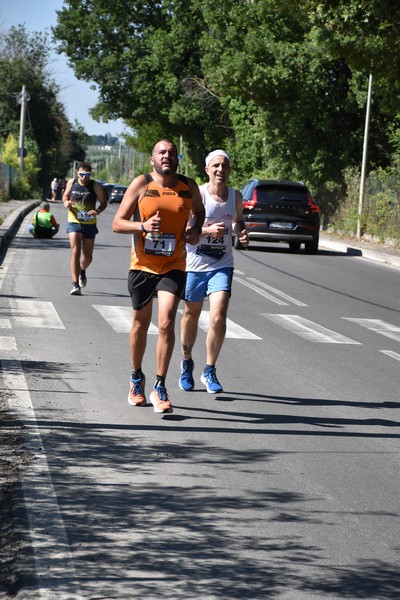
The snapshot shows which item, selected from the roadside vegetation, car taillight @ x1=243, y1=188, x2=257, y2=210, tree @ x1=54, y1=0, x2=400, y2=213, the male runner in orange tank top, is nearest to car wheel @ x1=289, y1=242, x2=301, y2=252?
car taillight @ x1=243, y1=188, x2=257, y2=210

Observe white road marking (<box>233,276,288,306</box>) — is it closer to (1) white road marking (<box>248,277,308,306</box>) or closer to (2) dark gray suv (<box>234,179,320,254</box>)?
(1) white road marking (<box>248,277,308,306</box>)

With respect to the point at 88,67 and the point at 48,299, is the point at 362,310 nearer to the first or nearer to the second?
the point at 48,299

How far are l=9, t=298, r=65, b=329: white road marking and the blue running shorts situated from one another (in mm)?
3463

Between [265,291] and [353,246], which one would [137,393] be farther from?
[353,246]

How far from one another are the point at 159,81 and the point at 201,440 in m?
51.2

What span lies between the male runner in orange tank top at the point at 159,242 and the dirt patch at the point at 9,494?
109cm

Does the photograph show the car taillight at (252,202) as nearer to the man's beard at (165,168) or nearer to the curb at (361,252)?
the curb at (361,252)

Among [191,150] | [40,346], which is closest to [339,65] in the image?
[191,150]

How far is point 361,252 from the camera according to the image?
96.9 feet

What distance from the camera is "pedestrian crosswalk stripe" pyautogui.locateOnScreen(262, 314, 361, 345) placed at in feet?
41.2

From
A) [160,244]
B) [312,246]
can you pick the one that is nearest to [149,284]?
[160,244]

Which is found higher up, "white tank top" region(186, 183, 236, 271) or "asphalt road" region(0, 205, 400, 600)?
"white tank top" region(186, 183, 236, 271)

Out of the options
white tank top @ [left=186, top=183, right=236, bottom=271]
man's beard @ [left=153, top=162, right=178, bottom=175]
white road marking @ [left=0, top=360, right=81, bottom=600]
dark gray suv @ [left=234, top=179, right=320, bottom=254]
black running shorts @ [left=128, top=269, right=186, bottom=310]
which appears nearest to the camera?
white road marking @ [left=0, top=360, right=81, bottom=600]

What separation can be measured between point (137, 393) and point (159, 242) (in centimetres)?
112
